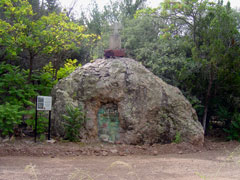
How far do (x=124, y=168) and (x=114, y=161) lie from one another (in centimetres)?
85

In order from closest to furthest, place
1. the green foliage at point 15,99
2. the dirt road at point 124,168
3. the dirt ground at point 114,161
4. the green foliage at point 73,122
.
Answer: the dirt road at point 124,168, the dirt ground at point 114,161, the green foliage at point 15,99, the green foliage at point 73,122

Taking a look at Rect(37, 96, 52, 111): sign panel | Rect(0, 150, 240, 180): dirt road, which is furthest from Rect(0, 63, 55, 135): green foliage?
Rect(0, 150, 240, 180): dirt road

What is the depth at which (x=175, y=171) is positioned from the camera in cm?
559

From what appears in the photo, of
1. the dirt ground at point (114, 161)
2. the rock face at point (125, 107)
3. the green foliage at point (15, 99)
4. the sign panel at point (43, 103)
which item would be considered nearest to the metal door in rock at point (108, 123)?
the rock face at point (125, 107)

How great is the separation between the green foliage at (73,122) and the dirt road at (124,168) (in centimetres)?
156

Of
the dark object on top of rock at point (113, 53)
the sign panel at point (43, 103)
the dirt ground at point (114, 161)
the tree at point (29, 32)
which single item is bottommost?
the dirt ground at point (114, 161)

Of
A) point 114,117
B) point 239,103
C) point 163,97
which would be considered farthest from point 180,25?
point 114,117

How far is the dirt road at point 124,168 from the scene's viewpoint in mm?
4920

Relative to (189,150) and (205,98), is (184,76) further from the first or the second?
(189,150)

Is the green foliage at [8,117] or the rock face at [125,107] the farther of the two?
the rock face at [125,107]

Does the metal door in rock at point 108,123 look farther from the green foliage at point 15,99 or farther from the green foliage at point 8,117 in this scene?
the green foliage at point 8,117

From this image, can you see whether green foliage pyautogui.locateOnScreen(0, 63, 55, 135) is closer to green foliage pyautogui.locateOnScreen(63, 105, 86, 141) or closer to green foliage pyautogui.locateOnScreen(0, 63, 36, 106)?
green foliage pyautogui.locateOnScreen(0, 63, 36, 106)

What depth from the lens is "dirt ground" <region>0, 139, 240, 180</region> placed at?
198 inches

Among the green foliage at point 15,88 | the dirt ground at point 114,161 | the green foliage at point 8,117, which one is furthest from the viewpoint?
the green foliage at point 15,88
